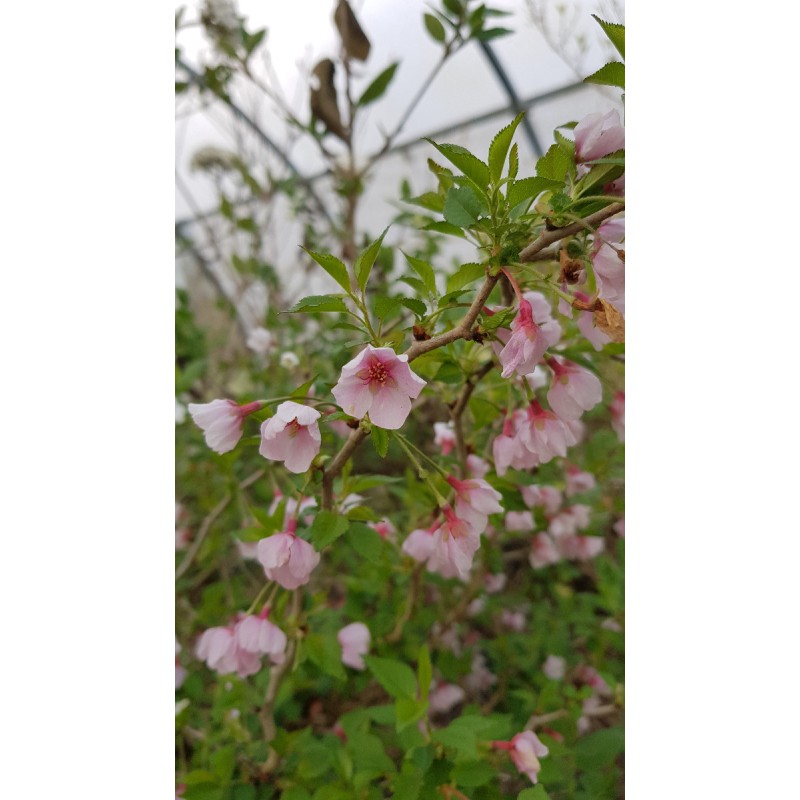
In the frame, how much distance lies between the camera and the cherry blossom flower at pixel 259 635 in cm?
62

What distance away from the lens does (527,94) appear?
6.20 ft

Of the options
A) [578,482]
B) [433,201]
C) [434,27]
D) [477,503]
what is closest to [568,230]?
[433,201]

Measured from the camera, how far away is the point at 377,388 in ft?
1.51

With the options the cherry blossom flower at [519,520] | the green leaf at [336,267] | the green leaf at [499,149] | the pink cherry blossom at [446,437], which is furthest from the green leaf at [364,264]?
the cherry blossom flower at [519,520]

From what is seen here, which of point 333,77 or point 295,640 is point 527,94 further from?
point 295,640

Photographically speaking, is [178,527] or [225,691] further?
[178,527]

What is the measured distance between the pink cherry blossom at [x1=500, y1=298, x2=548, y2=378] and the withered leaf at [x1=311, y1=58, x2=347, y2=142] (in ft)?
2.65

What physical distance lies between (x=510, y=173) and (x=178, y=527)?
3.05 feet

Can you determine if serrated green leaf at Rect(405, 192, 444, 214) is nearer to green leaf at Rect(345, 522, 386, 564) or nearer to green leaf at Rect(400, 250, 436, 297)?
green leaf at Rect(400, 250, 436, 297)

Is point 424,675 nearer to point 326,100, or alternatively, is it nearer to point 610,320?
point 610,320

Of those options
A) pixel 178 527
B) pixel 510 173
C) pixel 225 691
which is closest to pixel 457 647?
pixel 225 691

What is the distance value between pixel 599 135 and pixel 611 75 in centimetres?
6

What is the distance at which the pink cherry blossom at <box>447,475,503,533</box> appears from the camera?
1.84ft

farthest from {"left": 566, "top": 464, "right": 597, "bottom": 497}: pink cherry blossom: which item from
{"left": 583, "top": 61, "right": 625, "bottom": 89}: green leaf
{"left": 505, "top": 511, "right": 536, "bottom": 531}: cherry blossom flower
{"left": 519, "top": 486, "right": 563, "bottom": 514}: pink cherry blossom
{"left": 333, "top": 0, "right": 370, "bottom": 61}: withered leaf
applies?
{"left": 333, "top": 0, "right": 370, "bottom": 61}: withered leaf
